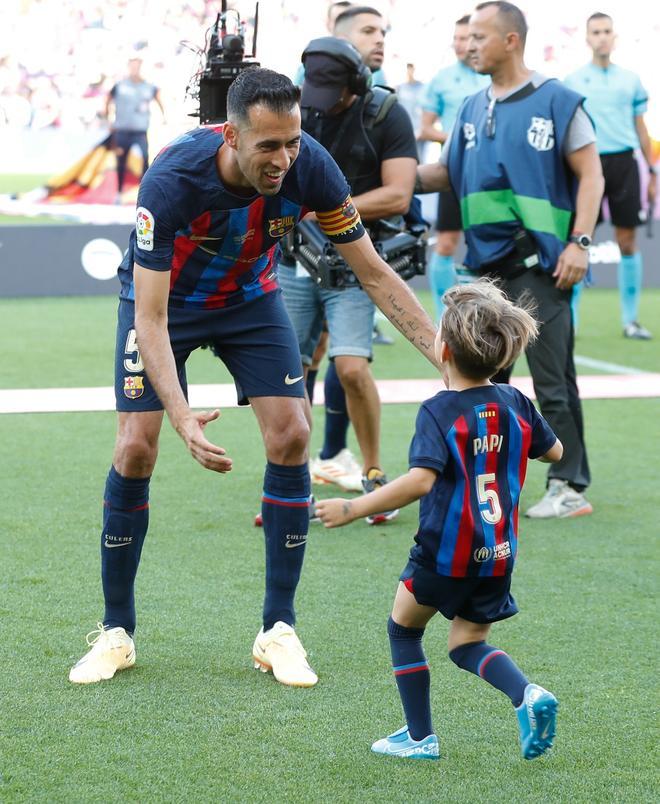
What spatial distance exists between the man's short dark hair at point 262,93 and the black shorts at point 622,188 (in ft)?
25.2

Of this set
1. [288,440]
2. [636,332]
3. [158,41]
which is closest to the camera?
[288,440]

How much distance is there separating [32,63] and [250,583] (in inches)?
810

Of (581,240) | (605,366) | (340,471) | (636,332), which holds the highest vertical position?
(581,240)

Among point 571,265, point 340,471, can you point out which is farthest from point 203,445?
point 340,471

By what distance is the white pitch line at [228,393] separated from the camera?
8.11 meters

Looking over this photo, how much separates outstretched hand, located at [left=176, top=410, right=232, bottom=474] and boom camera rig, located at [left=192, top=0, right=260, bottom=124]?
1.72m

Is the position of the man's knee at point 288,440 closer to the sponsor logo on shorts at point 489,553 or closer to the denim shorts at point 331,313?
the sponsor logo on shorts at point 489,553

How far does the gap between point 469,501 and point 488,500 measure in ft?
0.19

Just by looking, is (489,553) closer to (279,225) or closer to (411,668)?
(411,668)

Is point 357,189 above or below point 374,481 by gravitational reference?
above

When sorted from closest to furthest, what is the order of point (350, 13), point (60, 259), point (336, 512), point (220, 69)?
point (336, 512) < point (220, 69) < point (350, 13) < point (60, 259)

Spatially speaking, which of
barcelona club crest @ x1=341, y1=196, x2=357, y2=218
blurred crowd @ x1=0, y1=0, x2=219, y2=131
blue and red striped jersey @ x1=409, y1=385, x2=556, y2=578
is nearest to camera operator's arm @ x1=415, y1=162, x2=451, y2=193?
barcelona club crest @ x1=341, y1=196, x2=357, y2=218

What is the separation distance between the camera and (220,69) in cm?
461

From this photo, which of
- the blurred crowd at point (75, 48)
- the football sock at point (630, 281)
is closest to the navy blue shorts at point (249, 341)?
the football sock at point (630, 281)
